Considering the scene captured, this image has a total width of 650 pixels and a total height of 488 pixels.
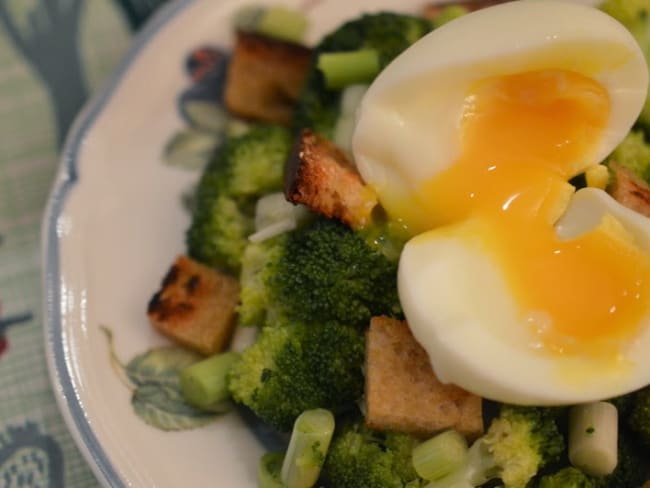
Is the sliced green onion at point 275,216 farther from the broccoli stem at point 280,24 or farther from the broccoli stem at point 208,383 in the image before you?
the broccoli stem at point 280,24

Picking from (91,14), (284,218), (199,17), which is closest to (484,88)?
(284,218)

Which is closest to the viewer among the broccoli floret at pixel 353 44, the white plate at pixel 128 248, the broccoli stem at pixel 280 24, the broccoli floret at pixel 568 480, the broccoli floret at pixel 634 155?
the broccoli floret at pixel 568 480

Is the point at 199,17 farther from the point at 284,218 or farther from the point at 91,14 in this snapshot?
the point at 284,218

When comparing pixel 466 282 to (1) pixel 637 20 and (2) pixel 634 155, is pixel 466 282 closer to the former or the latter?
(2) pixel 634 155

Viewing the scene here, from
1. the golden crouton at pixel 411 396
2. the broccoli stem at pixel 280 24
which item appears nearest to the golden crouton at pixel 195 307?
the golden crouton at pixel 411 396

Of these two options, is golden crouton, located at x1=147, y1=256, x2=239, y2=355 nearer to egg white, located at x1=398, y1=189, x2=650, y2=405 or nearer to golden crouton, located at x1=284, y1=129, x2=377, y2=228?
golden crouton, located at x1=284, y1=129, x2=377, y2=228
